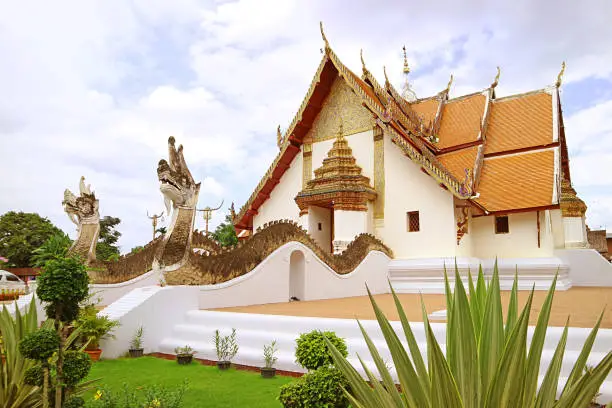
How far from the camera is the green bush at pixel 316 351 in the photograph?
3055mm

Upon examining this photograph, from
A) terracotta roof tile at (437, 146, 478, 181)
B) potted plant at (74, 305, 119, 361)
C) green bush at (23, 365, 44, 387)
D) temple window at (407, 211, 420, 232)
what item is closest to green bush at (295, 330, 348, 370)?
green bush at (23, 365, 44, 387)

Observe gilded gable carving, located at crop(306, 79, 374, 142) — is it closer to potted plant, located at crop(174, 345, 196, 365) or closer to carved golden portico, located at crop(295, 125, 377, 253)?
carved golden portico, located at crop(295, 125, 377, 253)

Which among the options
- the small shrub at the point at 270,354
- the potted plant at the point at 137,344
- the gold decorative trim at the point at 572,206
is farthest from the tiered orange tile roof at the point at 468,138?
the potted plant at the point at 137,344

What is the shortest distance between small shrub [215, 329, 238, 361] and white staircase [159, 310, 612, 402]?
0.27 feet

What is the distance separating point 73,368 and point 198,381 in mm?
1485

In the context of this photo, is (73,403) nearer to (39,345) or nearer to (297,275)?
(39,345)

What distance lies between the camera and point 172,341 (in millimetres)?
5594

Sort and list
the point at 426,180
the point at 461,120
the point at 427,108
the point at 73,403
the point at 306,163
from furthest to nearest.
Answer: the point at 427,108 < the point at 461,120 < the point at 306,163 < the point at 426,180 < the point at 73,403

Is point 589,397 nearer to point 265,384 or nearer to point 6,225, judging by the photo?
point 265,384

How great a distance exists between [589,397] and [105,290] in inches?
341

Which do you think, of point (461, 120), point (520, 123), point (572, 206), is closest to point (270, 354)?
point (520, 123)

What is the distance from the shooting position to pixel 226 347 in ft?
15.7

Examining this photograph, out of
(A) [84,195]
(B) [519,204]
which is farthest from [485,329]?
(B) [519,204]

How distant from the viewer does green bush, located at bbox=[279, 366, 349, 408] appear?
104 inches
